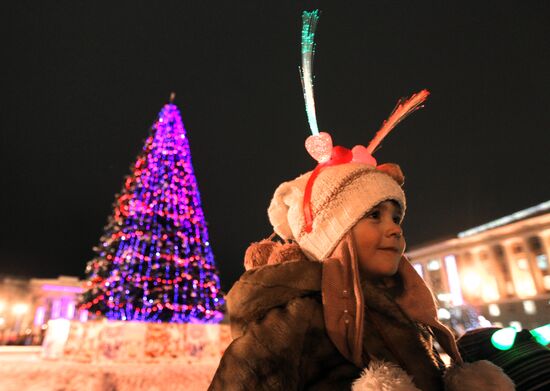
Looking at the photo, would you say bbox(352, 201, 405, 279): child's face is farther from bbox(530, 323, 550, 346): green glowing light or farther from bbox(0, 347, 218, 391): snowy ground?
bbox(0, 347, 218, 391): snowy ground

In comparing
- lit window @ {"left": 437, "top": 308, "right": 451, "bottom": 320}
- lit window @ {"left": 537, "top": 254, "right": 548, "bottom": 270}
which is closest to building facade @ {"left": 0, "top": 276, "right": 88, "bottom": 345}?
lit window @ {"left": 437, "top": 308, "right": 451, "bottom": 320}

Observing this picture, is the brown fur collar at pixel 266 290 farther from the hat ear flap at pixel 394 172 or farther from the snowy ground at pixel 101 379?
the snowy ground at pixel 101 379

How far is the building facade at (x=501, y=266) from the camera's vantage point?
33719mm

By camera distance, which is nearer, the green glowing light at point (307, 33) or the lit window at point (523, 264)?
the green glowing light at point (307, 33)

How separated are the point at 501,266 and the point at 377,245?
44214 mm

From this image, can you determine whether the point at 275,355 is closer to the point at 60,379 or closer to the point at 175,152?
the point at 60,379

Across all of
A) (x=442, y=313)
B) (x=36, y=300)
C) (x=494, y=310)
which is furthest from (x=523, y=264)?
(x=36, y=300)

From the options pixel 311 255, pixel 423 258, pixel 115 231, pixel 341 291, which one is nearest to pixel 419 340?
pixel 341 291

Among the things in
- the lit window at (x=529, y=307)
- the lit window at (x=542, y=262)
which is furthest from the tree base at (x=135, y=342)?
the lit window at (x=542, y=262)

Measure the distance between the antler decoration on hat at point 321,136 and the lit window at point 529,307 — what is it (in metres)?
41.2

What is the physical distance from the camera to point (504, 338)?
1.47 m

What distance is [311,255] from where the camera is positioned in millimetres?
1465

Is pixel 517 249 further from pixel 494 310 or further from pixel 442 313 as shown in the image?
pixel 442 313

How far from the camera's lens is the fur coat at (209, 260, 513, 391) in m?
0.93
